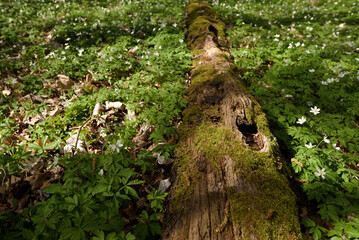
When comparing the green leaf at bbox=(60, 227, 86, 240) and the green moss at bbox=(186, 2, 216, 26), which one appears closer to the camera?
the green leaf at bbox=(60, 227, 86, 240)

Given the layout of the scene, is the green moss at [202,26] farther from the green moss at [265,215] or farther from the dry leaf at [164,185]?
the green moss at [265,215]

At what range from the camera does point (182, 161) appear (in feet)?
7.24

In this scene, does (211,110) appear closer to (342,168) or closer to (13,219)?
(342,168)

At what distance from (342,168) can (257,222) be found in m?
1.65

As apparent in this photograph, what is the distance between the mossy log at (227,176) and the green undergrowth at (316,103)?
544 mm

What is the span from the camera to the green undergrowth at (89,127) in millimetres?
1681

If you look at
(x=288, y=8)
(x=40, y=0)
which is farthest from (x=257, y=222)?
(x=40, y=0)

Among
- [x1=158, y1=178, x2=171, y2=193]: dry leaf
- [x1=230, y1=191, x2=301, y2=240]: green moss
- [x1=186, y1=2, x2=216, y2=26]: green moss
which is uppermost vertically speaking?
[x1=186, y1=2, x2=216, y2=26]: green moss

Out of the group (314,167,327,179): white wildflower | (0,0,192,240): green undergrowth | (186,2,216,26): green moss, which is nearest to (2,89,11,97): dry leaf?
(0,0,192,240): green undergrowth

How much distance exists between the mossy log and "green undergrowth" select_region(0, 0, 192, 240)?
236 mm

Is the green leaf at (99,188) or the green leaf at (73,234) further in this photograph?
the green leaf at (99,188)

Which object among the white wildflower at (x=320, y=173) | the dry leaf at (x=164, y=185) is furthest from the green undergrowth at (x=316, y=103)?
the dry leaf at (x=164, y=185)

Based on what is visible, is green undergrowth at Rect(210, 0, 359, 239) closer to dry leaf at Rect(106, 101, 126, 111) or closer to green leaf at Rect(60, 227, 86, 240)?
green leaf at Rect(60, 227, 86, 240)

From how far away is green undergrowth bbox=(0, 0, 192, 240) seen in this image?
5.51ft
